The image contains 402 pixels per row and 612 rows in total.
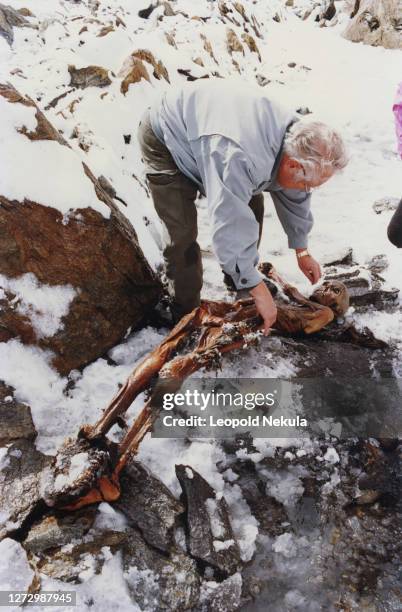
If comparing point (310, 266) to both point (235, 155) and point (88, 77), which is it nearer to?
point (235, 155)

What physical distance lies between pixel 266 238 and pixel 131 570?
10.1 ft

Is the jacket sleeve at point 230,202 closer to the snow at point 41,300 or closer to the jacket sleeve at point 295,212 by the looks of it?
the jacket sleeve at point 295,212

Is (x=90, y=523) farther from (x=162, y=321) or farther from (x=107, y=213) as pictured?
(x=107, y=213)

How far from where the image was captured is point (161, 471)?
2188mm

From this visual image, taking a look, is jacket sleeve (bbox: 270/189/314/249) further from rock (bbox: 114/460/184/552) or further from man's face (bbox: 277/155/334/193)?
rock (bbox: 114/460/184/552)

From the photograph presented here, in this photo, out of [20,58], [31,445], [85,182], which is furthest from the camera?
[20,58]

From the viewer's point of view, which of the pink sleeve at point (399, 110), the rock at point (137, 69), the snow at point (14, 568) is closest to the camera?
the snow at point (14, 568)

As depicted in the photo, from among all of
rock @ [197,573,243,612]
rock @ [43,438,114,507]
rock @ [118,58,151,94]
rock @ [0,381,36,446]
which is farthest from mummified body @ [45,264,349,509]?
rock @ [118,58,151,94]

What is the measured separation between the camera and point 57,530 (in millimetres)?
1827

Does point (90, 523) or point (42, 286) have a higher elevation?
point (42, 286)

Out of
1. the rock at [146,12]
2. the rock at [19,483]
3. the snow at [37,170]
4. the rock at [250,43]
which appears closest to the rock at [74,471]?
the rock at [19,483]

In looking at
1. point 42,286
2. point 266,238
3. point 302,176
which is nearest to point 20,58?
point 266,238

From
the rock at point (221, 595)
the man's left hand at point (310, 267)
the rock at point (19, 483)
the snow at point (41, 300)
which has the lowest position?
the rock at point (221, 595)

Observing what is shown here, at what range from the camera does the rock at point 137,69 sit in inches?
201
